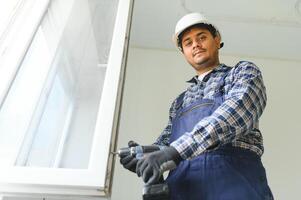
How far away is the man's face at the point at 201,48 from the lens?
1366 mm

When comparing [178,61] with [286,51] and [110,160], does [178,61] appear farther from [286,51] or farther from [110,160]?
[110,160]

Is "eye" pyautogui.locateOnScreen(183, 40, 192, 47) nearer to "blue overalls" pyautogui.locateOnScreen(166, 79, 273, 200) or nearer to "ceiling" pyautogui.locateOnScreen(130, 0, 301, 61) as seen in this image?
"blue overalls" pyautogui.locateOnScreen(166, 79, 273, 200)

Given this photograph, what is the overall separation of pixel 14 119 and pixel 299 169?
1.92 metres

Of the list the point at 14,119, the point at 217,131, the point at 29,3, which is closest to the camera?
Answer: the point at 217,131

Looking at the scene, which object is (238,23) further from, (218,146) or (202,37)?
(218,146)

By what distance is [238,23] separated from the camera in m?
2.35

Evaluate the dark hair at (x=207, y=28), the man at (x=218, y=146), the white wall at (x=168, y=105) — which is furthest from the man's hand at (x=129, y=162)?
the white wall at (x=168, y=105)

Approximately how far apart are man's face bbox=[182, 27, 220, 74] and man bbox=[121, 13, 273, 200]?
106 mm

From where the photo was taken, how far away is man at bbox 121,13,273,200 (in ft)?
3.01

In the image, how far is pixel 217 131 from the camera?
3.01 feet

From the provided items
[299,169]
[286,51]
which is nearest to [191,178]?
[299,169]

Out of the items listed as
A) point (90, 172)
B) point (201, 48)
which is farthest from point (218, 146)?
point (201, 48)

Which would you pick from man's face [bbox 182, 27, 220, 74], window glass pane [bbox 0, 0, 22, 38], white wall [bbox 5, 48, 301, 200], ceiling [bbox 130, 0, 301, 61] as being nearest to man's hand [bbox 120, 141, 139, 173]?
man's face [bbox 182, 27, 220, 74]

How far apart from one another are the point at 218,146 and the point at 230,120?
0.29 ft
